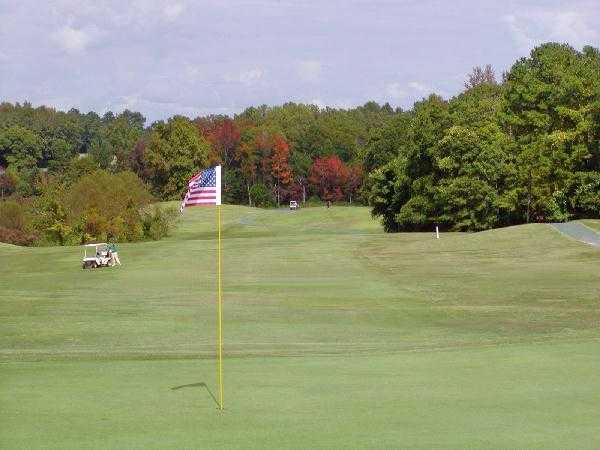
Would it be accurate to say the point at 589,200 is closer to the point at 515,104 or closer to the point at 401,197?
the point at 515,104

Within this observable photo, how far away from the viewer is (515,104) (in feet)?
269

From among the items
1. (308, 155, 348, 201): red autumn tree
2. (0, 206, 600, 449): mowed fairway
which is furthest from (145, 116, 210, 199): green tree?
(0, 206, 600, 449): mowed fairway

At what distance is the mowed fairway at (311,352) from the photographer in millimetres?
12305

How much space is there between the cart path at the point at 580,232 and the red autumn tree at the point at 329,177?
9590 cm

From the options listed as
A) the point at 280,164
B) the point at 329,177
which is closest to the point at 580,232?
the point at 329,177

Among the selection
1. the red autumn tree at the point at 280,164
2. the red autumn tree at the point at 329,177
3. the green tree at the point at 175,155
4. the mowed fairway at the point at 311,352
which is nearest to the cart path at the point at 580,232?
the mowed fairway at the point at 311,352

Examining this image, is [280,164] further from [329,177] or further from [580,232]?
[580,232]

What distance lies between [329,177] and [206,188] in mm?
144251

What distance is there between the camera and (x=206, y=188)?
16031 mm

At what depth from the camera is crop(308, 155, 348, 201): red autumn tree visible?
160m

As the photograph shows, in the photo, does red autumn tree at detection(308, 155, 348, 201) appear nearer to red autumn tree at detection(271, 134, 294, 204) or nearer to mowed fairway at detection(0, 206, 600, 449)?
red autumn tree at detection(271, 134, 294, 204)

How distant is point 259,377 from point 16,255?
4733 cm

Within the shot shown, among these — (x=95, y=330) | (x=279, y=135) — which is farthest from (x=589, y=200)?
(x=279, y=135)

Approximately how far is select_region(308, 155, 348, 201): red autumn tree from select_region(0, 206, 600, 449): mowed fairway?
105439 millimetres
